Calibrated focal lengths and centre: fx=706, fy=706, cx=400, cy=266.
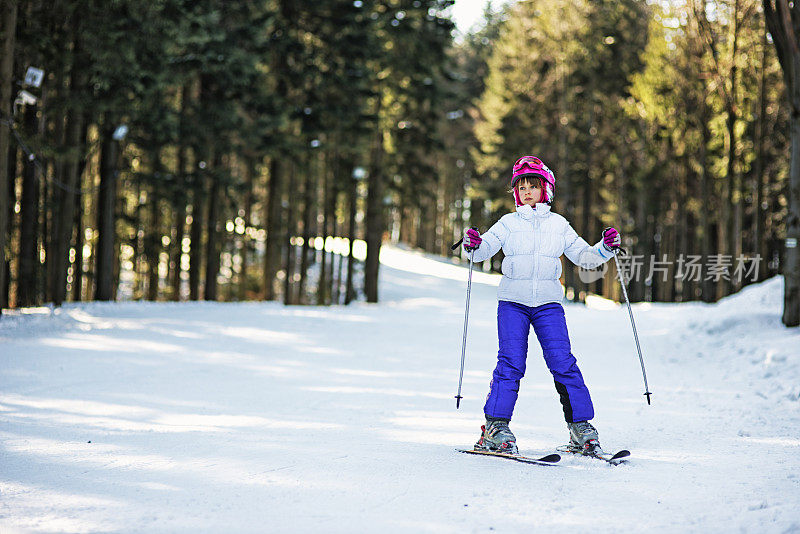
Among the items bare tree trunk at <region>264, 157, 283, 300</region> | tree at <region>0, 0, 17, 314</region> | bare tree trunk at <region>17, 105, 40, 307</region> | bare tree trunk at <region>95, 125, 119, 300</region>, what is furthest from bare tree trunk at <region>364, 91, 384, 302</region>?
tree at <region>0, 0, 17, 314</region>

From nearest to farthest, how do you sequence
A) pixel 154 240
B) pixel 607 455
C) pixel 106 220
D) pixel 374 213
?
pixel 607 455, pixel 106 220, pixel 154 240, pixel 374 213

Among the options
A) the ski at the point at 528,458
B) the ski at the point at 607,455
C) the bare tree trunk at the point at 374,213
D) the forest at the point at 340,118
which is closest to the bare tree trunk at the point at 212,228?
the forest at the point at 340,118

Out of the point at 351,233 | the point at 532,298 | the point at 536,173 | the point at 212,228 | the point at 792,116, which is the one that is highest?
the point at 792,116

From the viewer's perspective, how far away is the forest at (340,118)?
1548cm

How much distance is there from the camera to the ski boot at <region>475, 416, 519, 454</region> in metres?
4.89

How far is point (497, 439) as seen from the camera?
4.91m

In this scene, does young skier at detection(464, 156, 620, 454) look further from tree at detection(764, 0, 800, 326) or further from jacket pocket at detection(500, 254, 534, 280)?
tree at detection(764, 0, 800, 326)

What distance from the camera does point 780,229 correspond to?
94.3 feet

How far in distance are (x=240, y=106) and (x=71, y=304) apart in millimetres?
8977

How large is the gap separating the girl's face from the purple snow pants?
2.56ft

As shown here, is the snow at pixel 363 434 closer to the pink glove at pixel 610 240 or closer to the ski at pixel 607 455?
the ski at pixel 607 455

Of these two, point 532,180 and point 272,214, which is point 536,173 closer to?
point 532,180

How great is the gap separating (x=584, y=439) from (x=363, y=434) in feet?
5.70

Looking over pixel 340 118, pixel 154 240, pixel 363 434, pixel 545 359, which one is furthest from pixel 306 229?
pixel 545 359
